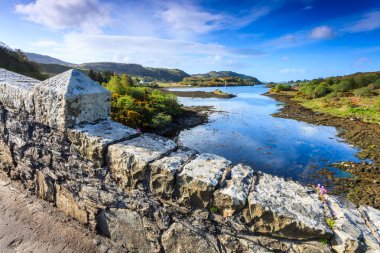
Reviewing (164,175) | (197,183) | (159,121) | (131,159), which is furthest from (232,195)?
(159,121)

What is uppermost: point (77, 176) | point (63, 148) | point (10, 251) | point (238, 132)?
point (63, 148)

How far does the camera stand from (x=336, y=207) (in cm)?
180

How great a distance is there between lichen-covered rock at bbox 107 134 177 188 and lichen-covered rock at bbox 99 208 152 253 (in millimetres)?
380

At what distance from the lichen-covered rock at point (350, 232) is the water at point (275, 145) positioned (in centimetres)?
927

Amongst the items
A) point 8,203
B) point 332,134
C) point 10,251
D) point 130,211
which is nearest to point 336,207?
point 130,211

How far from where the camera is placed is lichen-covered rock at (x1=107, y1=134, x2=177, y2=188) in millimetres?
2148

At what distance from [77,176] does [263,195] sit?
2.11 m

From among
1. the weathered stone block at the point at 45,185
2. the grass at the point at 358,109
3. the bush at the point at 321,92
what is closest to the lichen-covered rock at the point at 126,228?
the weathered stone block at the point at 45,185

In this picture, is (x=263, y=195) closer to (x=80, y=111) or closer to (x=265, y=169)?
(x=80, y=111)

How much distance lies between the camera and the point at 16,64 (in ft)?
81.9

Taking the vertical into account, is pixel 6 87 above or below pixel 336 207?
above

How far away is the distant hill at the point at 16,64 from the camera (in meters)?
24.0

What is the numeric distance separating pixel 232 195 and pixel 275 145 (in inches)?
577

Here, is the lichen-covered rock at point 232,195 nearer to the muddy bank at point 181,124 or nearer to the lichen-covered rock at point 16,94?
the lichen-covered rock at point 16,94
